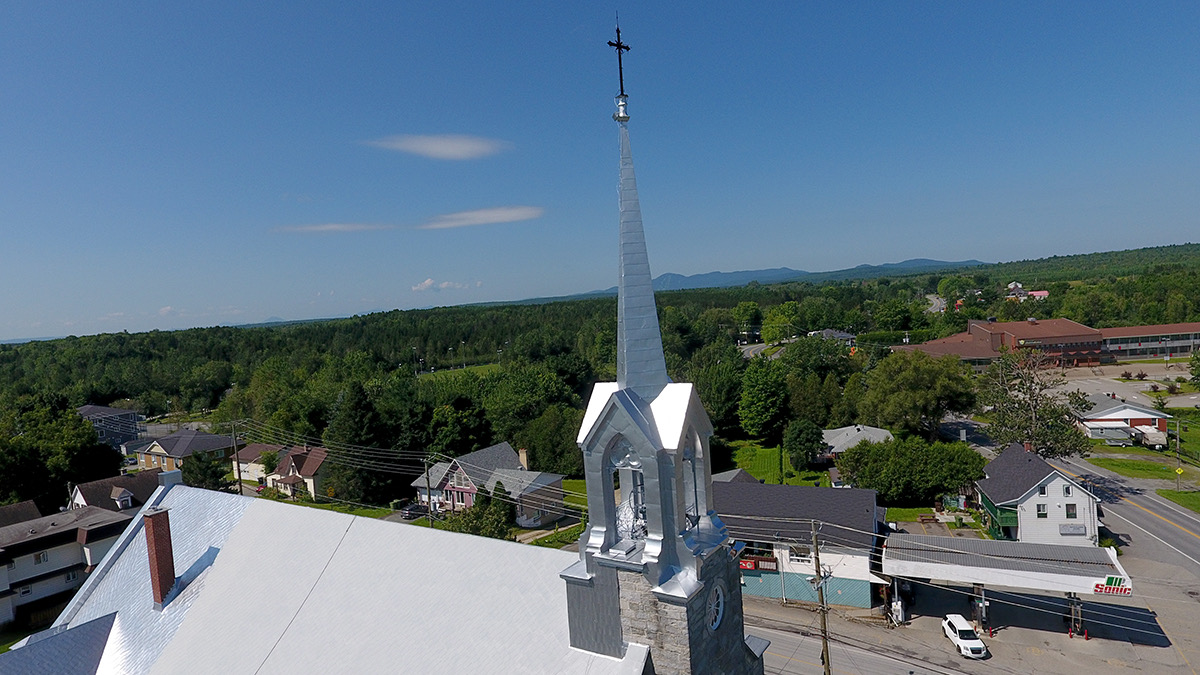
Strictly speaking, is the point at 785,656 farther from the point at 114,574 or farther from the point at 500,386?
the point at 500,386

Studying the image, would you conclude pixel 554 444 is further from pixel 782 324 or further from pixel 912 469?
pixel 782 324

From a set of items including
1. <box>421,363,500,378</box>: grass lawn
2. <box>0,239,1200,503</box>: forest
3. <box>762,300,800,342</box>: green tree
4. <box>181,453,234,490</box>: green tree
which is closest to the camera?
<box>181,453,234,490</box>: green tree

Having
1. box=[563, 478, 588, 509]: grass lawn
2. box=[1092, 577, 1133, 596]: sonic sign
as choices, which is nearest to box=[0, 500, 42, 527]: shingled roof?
box=[563, 478, 588, 509]: grass lawn

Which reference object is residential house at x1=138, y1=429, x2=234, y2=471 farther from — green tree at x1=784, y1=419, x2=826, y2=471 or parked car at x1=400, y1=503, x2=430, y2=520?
green tree at x1=784, y1=419, x2=826, y2=471

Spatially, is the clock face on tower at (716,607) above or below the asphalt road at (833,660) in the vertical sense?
above

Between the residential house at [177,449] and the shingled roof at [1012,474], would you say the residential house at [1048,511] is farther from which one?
the residential house at [177,449]

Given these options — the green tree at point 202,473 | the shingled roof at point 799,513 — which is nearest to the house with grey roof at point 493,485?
the green tree at point 202,473
